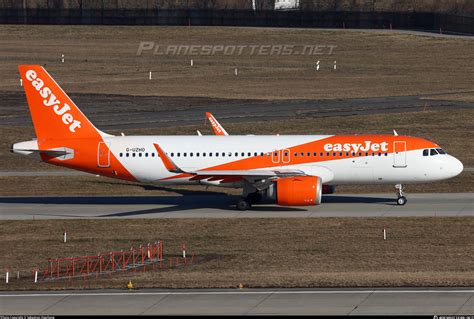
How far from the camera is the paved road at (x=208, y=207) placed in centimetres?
5522

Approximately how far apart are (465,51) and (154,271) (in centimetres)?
8989

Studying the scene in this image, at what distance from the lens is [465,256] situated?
146 ft

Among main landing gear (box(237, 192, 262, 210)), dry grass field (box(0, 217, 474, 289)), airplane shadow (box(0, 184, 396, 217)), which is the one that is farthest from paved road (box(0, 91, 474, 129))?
dry grass field (box(0, 217, 474, 289))

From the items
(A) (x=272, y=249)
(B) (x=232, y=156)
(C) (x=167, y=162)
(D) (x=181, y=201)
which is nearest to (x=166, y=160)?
(C) (x=167, y=162)

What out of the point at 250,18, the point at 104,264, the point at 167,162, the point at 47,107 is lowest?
the point at 104,264

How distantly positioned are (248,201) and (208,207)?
8.41 ft

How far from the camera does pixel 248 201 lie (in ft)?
186

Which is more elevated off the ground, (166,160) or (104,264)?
(166,160)

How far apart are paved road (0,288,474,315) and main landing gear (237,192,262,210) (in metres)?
18.7

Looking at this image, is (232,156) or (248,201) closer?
(232,156)

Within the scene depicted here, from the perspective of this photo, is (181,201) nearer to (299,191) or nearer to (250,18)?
(299,191)

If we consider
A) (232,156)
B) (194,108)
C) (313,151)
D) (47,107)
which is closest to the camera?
(313,151)

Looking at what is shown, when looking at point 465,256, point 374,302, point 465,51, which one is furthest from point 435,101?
point 374,302

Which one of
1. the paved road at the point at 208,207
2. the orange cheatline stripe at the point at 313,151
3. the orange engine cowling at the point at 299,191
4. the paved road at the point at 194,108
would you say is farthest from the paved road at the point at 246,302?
the paved road at the point at 194,108
